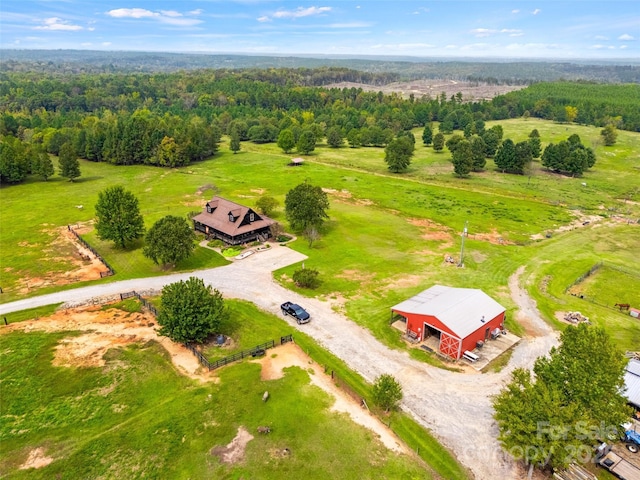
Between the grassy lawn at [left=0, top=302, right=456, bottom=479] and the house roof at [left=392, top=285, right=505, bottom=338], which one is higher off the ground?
the house roof at [left=392, top=285, right=505, bottom=338]

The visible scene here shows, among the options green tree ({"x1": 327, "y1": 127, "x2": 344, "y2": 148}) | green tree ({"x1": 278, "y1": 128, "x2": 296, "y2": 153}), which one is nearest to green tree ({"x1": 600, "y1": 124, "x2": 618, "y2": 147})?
green tree ({"x1": 327, "y1": 127, "x2": 344, "y2": 148})

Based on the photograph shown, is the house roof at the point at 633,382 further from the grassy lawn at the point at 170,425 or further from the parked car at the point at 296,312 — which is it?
the parked car at the point at 296,312

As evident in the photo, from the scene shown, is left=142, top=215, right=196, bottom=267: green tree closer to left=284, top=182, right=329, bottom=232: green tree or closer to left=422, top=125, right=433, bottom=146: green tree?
left=284, top=182, right=329, bottom=232: green tree

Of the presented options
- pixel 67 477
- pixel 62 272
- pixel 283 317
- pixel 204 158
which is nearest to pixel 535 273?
pixel 283 317

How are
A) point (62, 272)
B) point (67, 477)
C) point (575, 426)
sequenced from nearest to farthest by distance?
point (575, 426), point (67, 477), point (62, 272)

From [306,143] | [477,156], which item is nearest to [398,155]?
[477,156]

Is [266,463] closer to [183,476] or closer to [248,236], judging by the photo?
[183,476]

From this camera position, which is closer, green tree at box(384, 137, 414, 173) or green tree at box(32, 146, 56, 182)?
green tree at box(32, 146, 56, 182)
